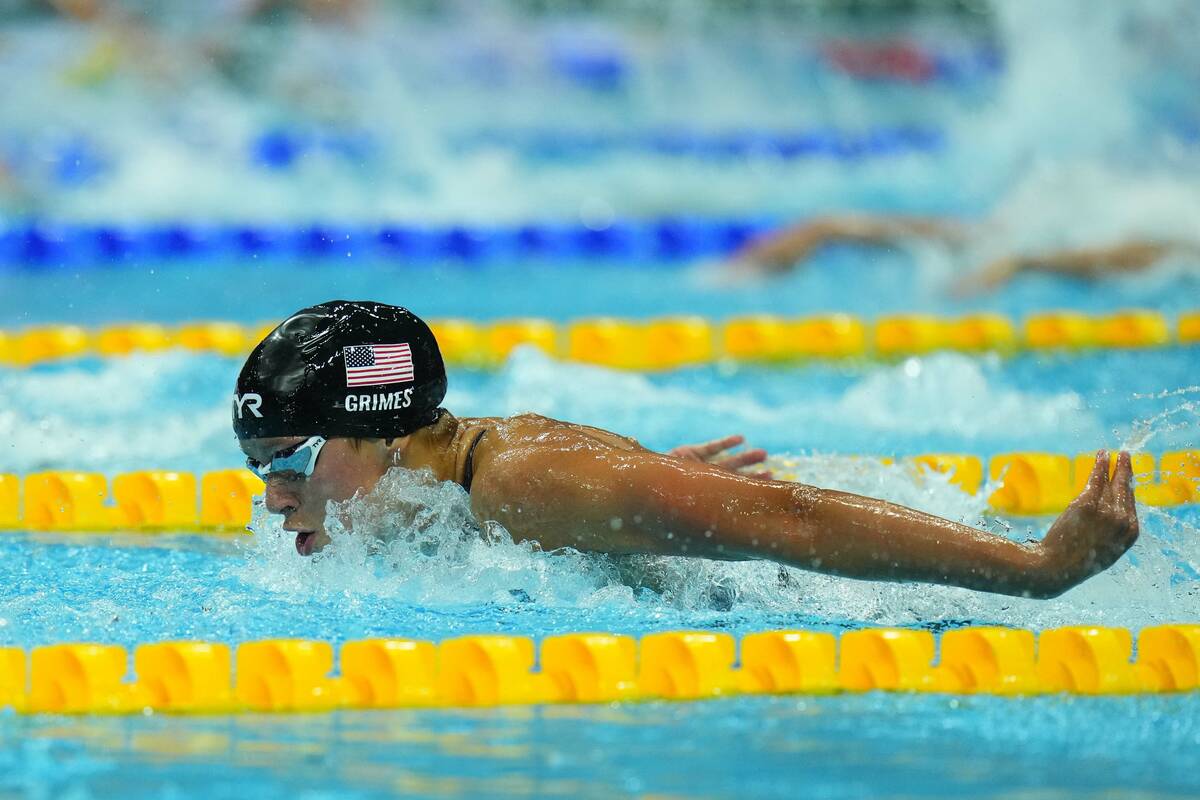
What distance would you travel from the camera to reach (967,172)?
33.0 ft

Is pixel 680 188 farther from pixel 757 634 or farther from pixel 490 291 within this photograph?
pixel 757 634

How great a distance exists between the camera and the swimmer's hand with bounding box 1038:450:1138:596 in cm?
253

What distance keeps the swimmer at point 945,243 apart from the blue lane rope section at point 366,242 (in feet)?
1.87

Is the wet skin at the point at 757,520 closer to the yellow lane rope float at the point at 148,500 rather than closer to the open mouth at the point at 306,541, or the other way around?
the open mouth at the point at 306,541

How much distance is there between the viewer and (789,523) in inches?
103

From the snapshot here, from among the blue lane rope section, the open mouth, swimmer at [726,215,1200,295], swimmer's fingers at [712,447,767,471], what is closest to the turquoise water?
the open mouth

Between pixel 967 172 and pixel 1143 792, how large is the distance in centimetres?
823

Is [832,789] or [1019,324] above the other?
[1019,324]

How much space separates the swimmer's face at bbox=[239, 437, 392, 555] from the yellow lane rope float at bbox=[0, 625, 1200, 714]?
0.27 metres

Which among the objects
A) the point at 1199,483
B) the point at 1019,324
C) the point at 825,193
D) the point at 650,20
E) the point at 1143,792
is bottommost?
the point at 1143,792

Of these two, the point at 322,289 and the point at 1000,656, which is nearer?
the point at 1000,656

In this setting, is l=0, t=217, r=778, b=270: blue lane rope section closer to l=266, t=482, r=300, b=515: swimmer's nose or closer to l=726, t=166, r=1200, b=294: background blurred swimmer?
l=726, t=166, r=1200, b=294: background blurred swimmer

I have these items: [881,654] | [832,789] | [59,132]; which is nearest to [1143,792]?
[832,789]

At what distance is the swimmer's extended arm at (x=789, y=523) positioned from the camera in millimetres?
2547
